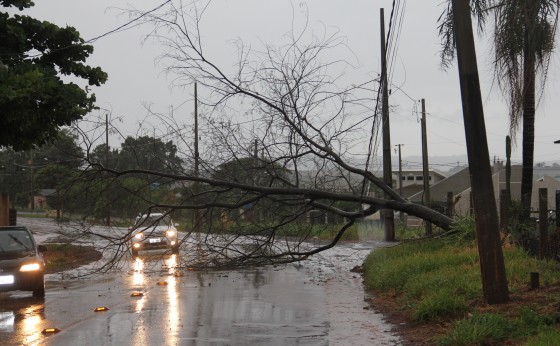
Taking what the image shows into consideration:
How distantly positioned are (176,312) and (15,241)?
483cm

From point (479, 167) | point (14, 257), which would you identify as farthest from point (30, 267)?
point (479, 167)

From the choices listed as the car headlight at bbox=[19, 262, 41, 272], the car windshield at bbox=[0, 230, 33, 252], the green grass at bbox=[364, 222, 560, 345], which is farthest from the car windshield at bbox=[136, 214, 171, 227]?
the green grass at bbox=[364, 222, 560, 345]

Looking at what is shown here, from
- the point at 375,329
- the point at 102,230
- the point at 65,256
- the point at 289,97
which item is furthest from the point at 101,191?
the point at 65,256

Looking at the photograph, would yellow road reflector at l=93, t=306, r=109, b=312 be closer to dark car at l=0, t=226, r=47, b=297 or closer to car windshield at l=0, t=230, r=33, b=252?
dark car at l=0, t=226, r=47, b=297

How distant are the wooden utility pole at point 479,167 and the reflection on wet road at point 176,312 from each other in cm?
187

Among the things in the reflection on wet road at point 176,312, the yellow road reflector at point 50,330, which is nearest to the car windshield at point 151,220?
the reflection on wet road at point 176,312

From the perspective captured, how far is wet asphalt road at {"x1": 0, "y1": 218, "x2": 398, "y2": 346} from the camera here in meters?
9.05

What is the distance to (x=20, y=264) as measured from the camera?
13.3 meters

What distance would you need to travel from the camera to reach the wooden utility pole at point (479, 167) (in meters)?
8.84

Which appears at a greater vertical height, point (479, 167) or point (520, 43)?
point (520, 43)

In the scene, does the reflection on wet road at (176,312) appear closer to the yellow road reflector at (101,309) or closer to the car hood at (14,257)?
the yellow road reflector at (101,309)

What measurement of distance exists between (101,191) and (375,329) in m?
5.20

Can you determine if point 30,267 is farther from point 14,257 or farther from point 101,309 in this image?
point 101,309

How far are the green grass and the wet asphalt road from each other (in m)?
0.67
